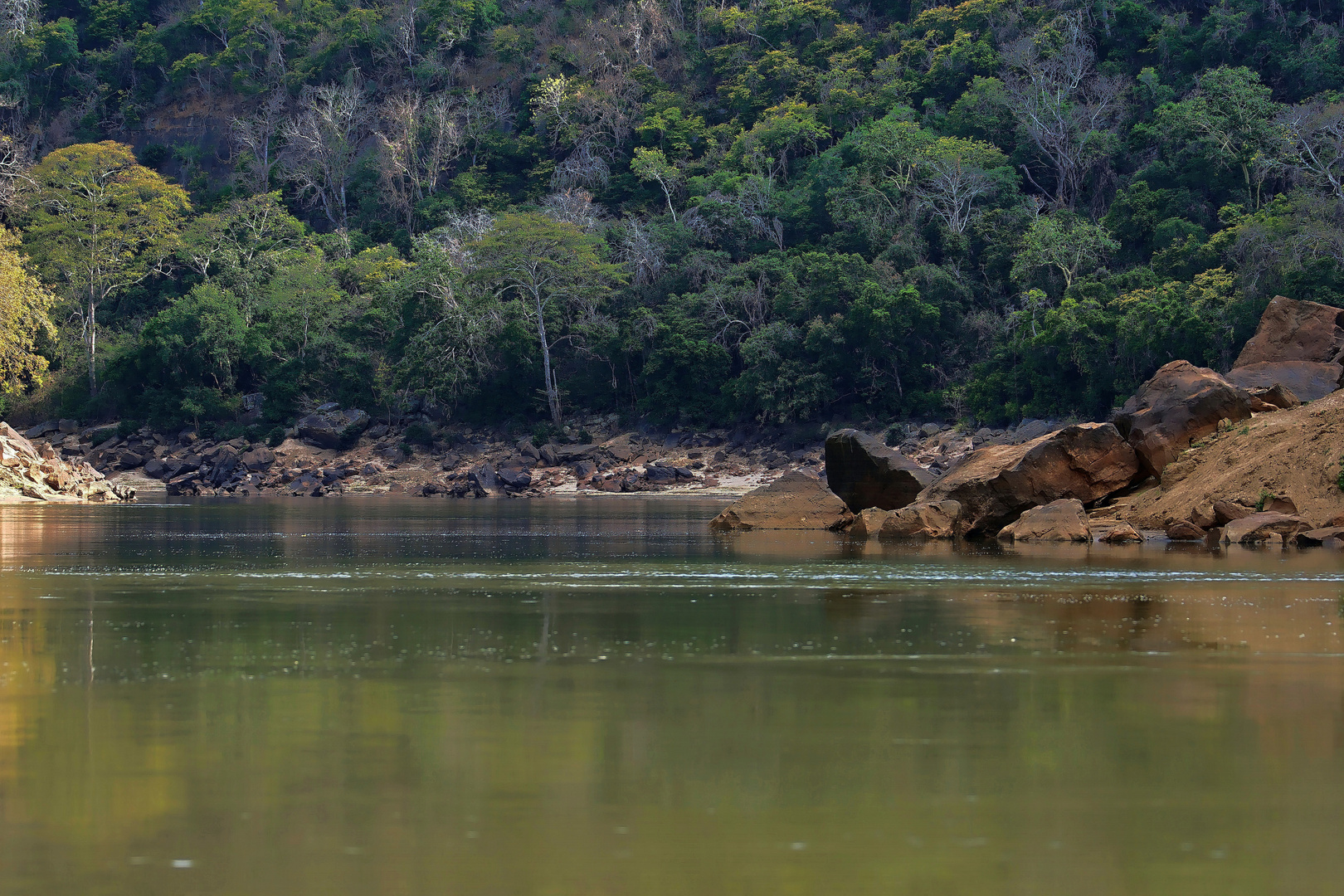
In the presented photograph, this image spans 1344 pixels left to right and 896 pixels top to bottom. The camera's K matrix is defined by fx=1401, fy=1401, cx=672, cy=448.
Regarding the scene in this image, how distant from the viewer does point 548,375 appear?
64000mm

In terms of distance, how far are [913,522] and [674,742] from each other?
64.8 ft

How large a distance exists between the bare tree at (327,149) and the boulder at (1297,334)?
6455 centimetres

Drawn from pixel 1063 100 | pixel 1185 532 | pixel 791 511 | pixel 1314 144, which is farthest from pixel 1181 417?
pixel 1063 100

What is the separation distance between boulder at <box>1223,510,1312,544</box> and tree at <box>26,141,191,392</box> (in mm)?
64725

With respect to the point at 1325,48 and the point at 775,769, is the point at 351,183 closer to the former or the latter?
the point at 1325,48

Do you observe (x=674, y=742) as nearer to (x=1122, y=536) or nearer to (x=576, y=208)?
(x=1122, y=536)

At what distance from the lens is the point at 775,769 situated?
230 inches

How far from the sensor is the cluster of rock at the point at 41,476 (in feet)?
137

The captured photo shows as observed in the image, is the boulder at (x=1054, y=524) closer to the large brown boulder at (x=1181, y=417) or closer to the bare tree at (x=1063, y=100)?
the large brown boulder at (x=1181, y=417)

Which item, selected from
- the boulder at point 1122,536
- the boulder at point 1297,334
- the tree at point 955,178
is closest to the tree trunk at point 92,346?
the tree at point 955,178

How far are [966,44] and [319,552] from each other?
57715 mm

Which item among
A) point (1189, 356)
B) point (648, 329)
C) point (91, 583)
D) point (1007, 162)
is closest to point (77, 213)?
point (648, 329)

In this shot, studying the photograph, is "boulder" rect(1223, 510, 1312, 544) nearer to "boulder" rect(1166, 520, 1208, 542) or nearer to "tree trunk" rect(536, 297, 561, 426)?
"boulder" rect(1166, 520, 1208, 542)

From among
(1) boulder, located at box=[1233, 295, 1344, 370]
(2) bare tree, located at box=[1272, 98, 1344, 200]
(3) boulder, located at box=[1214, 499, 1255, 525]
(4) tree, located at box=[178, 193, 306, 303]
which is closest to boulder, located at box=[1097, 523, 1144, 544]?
(3) boulder, located at box=[1214, 499, 1255, 525]
